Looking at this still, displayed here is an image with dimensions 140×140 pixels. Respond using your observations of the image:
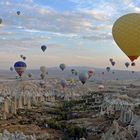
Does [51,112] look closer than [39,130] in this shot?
No

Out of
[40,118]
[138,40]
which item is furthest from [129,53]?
[40,118]

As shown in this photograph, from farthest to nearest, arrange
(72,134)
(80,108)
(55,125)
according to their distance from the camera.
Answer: (80,108)
(55,125)
(72,134)

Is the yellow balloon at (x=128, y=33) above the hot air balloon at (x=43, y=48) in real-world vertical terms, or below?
below

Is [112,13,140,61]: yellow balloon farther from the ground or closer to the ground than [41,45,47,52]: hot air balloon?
closer to the ground

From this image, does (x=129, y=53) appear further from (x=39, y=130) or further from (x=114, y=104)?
(x=114, y=104)

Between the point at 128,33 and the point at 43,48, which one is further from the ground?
the point at 43,48

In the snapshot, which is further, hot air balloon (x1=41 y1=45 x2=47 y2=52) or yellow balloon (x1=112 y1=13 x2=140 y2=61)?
hot air balloon (x1=41 y1=45 x2=47 y2=52)

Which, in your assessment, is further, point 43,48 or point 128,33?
point 43,48

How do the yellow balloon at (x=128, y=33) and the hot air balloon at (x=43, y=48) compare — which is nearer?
the yellow balloon at (x=128, y=33)
